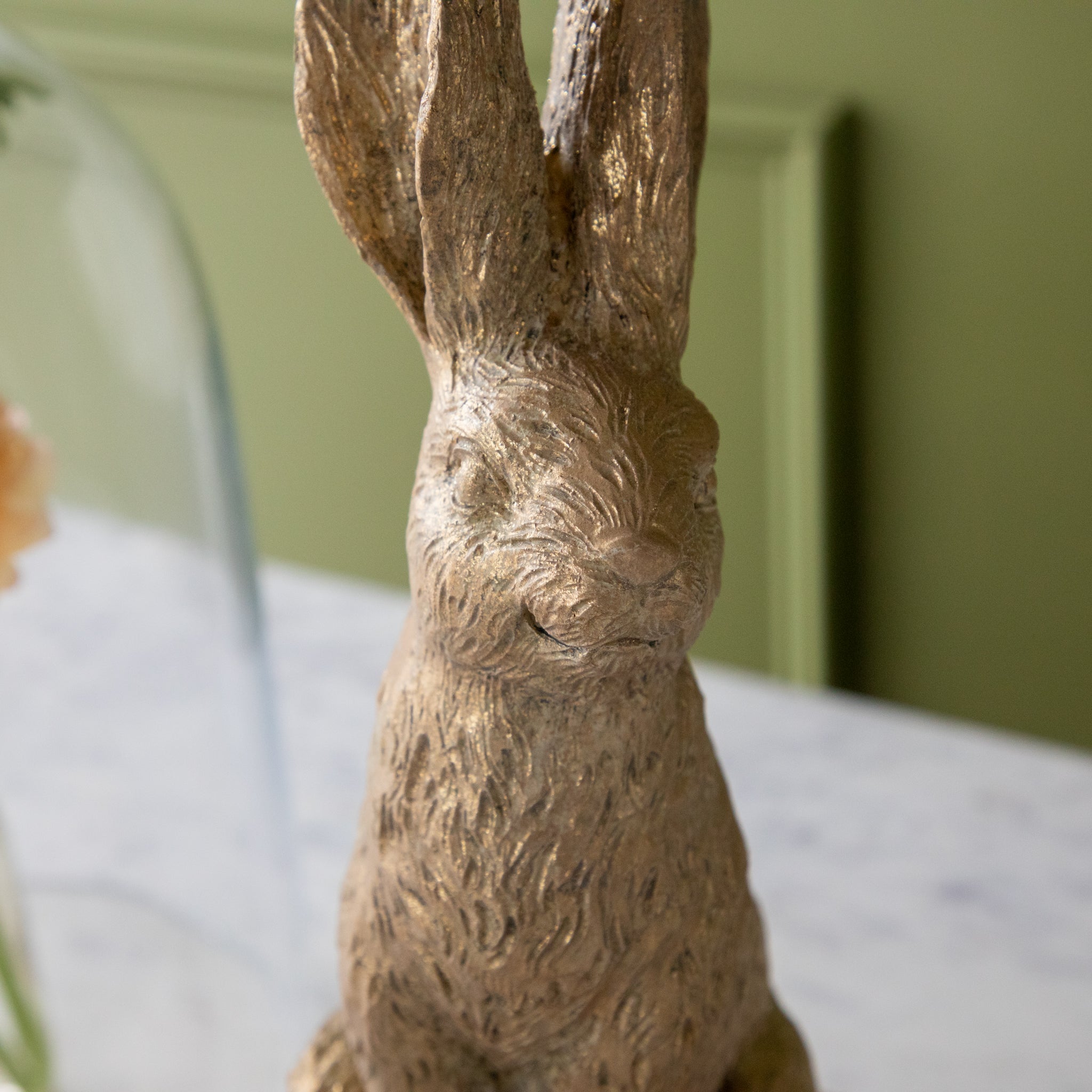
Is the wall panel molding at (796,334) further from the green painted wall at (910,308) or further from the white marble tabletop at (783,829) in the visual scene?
the white marble tabletop at (783,829)

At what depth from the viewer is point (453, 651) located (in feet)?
1.28

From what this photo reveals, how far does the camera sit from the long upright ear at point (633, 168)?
39 centimetres

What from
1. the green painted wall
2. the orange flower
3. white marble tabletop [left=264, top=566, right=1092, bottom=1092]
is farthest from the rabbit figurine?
the green painted wall

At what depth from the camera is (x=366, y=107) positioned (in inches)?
15.8

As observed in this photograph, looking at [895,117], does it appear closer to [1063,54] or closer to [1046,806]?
[1063,54]

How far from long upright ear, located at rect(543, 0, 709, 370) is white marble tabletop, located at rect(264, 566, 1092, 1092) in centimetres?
50

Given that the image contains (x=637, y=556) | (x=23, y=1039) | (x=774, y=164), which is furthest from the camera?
(x=774, y=164)

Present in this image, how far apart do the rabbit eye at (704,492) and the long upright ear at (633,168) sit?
3cm

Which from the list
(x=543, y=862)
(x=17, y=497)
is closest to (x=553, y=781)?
(x=543, y=862)

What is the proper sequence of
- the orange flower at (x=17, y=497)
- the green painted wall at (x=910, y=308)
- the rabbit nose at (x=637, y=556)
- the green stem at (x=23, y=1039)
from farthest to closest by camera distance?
the green painted wall at (x=910, y=308) < the green stem at (x=23, y=1039) < the orange flower at (x=17, y=497) < the rabbit nose at (x=637, y=556)

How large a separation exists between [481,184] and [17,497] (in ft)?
1.14

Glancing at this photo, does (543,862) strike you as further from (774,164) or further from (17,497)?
(774,164)

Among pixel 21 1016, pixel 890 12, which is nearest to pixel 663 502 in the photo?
pixel 21 1016

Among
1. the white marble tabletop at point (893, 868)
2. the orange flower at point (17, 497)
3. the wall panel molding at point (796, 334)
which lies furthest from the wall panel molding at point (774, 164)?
the orange flower at point (17, 497)
